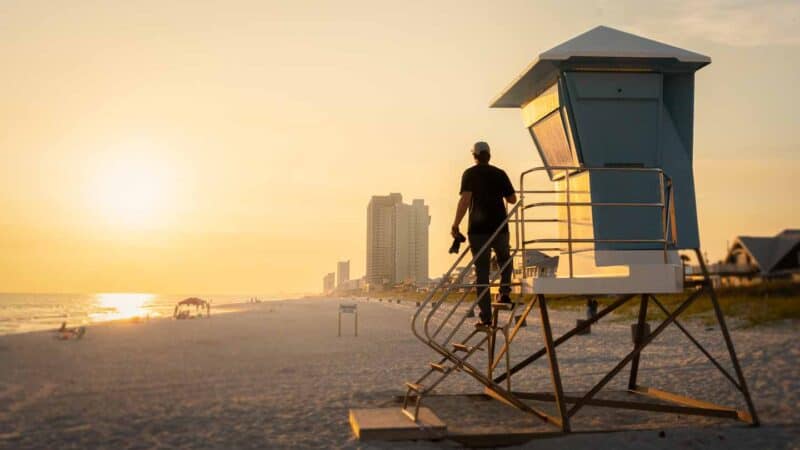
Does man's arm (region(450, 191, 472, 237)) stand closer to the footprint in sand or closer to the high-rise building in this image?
the footprint in sand

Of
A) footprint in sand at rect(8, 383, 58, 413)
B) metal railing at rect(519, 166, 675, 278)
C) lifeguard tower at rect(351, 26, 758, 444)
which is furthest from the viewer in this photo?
footprint in sand at rect(8, 383, 58, 413)

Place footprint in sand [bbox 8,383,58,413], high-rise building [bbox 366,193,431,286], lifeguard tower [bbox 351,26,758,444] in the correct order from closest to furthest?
lifeguard tower [bbox 351,26,758,444] < footprint in sand [bbox 8,383,58,413] < high-rise building [bbox 366,193,431,286]

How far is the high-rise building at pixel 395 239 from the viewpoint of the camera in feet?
361

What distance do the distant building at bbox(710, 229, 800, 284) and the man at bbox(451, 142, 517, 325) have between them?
49667 millimetres

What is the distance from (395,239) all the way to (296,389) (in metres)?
139

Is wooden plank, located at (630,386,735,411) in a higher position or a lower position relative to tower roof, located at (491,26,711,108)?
lower

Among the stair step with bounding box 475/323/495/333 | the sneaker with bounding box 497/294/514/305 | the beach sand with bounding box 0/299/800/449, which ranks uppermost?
the sneaker with bounding box 497/294/514/305

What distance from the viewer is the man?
940cm

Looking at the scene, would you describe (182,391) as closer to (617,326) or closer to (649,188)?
(649,188)

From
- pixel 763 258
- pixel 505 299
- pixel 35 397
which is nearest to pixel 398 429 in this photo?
pixel 505 299

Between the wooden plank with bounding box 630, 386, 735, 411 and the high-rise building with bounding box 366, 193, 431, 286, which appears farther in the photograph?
the high-rise building with bounding box 366, 193, 431, 286

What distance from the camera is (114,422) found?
1159 centimetres

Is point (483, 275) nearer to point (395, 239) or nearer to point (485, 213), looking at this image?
point (485, 213)

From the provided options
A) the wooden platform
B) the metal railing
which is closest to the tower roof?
the metal railing
